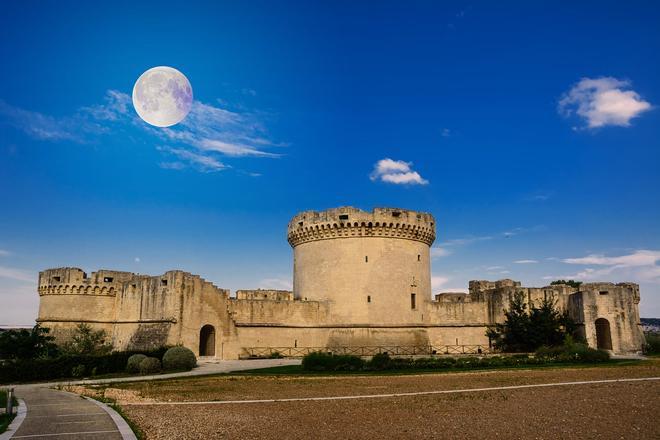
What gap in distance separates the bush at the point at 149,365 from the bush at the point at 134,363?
0.85ft

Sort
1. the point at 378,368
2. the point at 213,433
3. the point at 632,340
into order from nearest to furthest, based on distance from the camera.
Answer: the point at 213,433
the point at 378,368
the point at 632,340

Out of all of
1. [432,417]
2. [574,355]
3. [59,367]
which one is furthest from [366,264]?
[432,417]

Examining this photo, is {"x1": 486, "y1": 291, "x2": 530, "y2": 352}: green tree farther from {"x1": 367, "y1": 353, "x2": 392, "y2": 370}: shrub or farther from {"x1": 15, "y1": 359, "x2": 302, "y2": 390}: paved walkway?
{"x1": 15, "y1": 359, "x2": 302, "y2": 390}: paved walkway

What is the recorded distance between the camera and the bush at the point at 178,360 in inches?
1013

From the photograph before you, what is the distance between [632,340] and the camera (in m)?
32.6

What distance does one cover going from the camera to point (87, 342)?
3228 centimetres

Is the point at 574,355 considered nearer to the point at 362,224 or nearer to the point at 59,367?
the point at 362,224

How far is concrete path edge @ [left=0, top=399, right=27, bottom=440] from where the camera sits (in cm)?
1000

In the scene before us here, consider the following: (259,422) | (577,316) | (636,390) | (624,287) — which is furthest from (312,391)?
(624,287)

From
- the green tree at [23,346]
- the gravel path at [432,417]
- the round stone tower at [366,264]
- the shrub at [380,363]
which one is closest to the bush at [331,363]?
the shrub at [380,363]

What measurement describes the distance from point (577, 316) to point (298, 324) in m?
18.7

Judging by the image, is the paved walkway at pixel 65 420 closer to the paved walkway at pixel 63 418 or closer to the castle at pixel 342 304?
the paved walkway at pixel 63 418

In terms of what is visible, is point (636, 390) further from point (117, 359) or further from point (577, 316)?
point (117, 359)

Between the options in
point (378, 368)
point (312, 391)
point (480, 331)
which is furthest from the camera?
point (480, 331)
